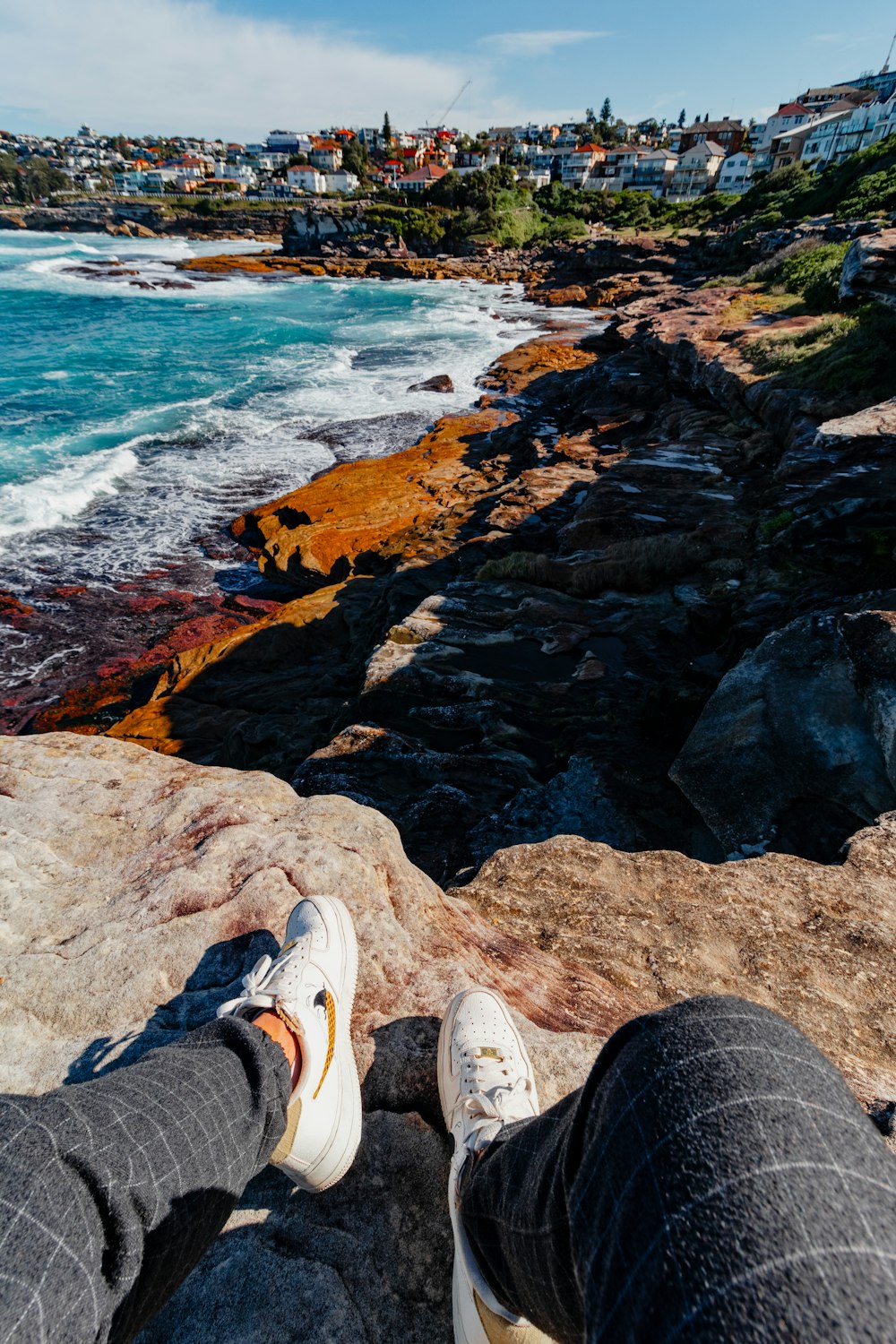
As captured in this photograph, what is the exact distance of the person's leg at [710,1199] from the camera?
87 cm

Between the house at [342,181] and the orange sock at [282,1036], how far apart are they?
140 meters

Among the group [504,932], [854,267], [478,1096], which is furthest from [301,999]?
[854,267]

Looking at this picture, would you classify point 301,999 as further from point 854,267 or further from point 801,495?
point 854,267

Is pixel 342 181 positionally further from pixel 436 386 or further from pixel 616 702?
pixel 616 702

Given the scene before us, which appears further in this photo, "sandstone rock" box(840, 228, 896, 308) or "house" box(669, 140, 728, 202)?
"house" box(669, 140, 728, 202)

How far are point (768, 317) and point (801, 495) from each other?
13.9 meters

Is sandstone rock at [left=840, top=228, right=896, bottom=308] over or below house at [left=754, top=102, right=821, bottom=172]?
below

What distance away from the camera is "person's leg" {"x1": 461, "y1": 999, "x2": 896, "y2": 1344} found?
874 millimetres

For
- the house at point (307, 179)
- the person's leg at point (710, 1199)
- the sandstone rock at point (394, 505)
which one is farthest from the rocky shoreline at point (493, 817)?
the house at point (307, 179)

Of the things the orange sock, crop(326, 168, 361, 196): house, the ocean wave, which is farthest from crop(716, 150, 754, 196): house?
the orange sock

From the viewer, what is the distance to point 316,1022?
2.34 metres

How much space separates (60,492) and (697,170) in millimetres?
110084

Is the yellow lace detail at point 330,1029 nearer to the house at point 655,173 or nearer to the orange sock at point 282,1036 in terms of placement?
the orange sock at point 282,1036

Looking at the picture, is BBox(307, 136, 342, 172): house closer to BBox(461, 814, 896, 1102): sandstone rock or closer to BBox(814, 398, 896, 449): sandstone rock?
BBox(814, 398, 896, 449): sandstone rock
